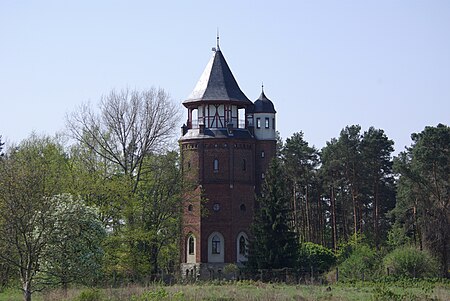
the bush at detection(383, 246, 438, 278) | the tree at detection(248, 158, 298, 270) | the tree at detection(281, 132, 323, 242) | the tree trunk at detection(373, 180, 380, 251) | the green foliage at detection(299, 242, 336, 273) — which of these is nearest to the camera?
the bush at detection(383, 246, 438, 278)

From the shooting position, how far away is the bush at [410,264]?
5278 centimetres

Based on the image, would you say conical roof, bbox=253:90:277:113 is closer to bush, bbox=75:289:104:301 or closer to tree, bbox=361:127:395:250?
tree, bbox=361:127:395:250

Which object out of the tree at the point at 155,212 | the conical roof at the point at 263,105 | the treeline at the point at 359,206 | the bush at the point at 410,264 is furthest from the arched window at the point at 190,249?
the bush at the point at 410,264

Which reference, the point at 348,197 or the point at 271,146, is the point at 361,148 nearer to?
the point at 348,197

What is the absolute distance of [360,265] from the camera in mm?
55719

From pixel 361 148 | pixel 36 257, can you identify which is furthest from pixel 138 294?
pixel 361 148

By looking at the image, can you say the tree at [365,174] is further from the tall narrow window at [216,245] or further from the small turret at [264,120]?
the tall narrow window at [216,245]

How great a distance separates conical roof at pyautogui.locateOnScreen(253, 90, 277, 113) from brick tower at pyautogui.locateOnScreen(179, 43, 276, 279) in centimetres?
85

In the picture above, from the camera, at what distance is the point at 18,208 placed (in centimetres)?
3108

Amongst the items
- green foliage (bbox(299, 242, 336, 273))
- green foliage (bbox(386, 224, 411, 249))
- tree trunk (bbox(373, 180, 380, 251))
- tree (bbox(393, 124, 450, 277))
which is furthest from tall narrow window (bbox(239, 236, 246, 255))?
tree trunk (bbox(373, 180, 380, 251))

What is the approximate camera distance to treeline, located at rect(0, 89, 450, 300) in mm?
32281

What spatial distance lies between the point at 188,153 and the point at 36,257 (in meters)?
30.4

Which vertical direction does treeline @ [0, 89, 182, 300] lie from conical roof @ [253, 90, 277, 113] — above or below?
below

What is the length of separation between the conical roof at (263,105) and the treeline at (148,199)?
738cm
